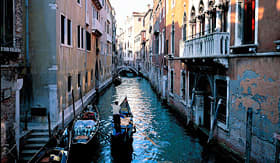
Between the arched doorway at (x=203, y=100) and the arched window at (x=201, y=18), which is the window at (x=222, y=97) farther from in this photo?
the arched window at (x=201, y=18)

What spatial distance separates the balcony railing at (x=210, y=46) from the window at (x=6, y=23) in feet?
17.9

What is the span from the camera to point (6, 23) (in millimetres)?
6055

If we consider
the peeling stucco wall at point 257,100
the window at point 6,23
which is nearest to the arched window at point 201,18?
the peeling stucco wall at point 257,100

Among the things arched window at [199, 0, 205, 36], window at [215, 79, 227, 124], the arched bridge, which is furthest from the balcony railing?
the arched bridge

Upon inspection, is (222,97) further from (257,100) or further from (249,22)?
(249,22)

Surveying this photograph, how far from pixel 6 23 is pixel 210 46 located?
5663 mm

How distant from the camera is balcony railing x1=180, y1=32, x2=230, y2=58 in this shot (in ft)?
23.1

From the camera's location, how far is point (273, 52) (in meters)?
5.15

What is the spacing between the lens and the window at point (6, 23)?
5.76 metres

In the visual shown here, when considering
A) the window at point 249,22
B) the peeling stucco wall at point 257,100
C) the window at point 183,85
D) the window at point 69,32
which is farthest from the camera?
the window at point 183,85

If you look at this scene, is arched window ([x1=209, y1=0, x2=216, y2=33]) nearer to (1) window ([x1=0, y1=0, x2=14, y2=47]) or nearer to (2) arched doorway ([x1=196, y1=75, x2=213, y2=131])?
(2) arched doorway ([x1=196, y1=75, x2=213, y2=131])

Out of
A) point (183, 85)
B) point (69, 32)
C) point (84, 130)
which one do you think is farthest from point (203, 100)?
point (69, 32)

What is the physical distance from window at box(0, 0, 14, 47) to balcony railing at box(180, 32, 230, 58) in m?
5.47

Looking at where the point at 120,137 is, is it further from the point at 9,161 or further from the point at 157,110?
the point at 157,110
